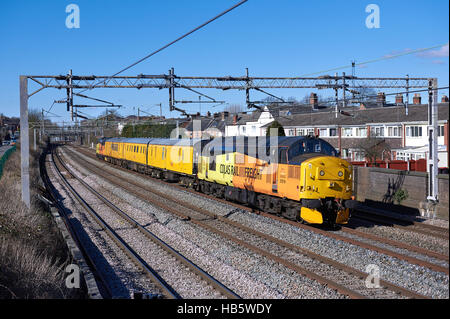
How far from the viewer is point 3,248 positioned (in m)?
9.95

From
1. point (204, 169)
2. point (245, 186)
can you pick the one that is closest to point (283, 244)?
point (245, 186)

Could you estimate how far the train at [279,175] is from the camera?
13.8m

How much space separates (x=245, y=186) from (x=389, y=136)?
81.0ft

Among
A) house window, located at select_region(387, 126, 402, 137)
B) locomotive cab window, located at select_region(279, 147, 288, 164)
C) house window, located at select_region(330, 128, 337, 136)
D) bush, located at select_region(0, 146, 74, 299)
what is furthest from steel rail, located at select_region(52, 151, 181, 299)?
house window, located at select_region(330, 128, 337, 136)

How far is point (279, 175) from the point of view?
15.3 meters

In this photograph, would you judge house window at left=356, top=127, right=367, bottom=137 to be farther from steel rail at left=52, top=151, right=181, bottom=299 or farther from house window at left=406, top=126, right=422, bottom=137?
steel rail at left=52, top=151, right=181, bottom=299

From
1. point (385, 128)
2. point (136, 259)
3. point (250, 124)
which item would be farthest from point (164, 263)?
point (250, 124)

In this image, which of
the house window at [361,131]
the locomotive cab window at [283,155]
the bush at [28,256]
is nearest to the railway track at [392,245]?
the locomotive cab window at [283,155]

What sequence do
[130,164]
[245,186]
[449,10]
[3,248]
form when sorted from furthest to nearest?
[130,164], [245,186], [3,248], [449,10]

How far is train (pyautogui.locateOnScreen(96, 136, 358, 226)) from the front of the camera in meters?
13.8

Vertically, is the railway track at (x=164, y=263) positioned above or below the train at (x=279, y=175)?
below

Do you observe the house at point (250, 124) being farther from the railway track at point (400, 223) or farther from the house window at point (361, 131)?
the railway track at point (400, 223)

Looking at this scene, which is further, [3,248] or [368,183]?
[368,183]
